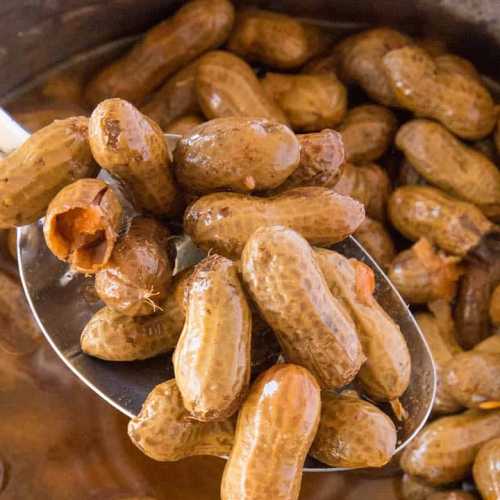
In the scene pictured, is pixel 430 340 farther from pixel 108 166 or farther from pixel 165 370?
pixel 108 166

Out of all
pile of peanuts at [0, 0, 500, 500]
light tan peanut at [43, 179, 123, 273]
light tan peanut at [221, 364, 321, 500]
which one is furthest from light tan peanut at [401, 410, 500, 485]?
light tan peanut at [43, 179, 123, 273]

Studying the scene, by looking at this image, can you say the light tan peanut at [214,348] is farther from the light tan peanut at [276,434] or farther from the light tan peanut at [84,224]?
the light tan peanut at [84,224]

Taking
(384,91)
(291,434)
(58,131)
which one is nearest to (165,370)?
(291,434)

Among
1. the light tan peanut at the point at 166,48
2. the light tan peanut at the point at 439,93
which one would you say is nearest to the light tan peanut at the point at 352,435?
the light tan peanut at the point at 439,93

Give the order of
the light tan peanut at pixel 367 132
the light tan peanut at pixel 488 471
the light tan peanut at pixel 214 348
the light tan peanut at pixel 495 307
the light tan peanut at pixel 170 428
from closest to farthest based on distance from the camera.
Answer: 1. the light tan peanut at pixel 214 348
2. the light tan peanut at pixel 170 428
3. the light tan peanut at pixel 488 471
4. the light tan peanut at pixel 495 307
5. the light tan peanut at pixel 367 132

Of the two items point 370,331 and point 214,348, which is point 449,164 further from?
point 214,348

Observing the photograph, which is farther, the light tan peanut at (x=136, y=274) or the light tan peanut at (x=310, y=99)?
the light tan peanut at (x=310, y=99)
